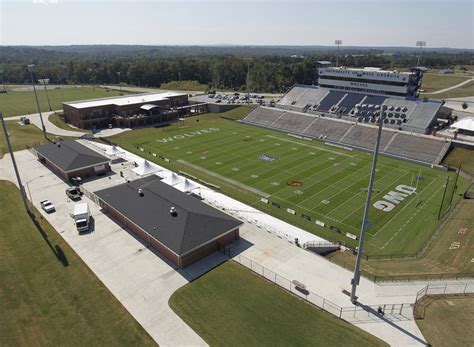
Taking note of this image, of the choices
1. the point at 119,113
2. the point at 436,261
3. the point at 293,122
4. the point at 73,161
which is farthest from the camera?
the point at 119,113

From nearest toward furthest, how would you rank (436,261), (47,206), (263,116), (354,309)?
(354,309), (436,261), (47,206), (263,116)

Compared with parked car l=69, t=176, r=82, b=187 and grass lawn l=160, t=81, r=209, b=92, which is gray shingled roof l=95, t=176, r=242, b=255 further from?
grass lawn l=160, t=81, r=209, b=92

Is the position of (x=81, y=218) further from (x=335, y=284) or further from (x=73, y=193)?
(x=335, y=284)

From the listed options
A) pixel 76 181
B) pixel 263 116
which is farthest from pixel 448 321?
pixel 263 116

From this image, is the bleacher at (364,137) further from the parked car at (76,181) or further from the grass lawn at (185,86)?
the grass lawn at (185,86)

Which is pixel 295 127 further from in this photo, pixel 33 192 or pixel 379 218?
pixel 33 192

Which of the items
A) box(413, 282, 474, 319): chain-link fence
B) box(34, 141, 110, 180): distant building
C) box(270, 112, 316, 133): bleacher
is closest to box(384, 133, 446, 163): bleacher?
box(270, 112, 316, 133): bleacher
